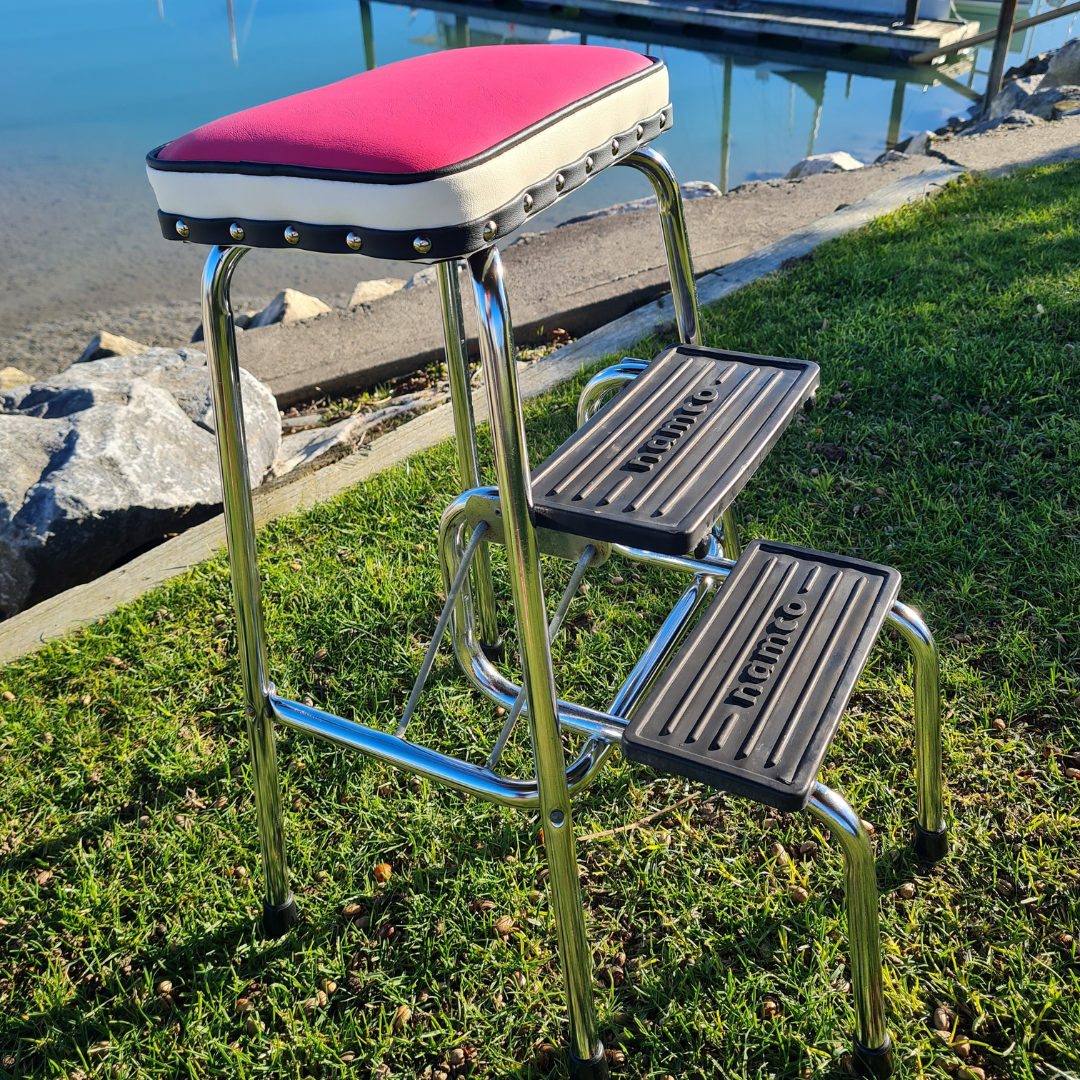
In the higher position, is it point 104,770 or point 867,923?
point 867,923

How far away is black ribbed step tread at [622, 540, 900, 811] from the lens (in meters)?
1.18

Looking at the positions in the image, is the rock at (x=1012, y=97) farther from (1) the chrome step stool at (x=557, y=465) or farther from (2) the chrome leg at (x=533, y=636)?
(2) the chrome leg at (x=533, y=636)

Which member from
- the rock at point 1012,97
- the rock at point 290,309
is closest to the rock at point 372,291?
the rock at point 290,309

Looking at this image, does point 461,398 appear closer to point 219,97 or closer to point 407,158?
point 407,158

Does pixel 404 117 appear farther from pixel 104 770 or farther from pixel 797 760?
pixel 104 770

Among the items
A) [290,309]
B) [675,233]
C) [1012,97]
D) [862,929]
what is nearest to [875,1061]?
[862,929]

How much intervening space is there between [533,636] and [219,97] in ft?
42.0

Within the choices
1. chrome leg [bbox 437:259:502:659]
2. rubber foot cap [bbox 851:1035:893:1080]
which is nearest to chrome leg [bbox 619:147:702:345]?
chrome leg [bbox 437:259:502:659]

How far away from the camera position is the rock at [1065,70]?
301 inches

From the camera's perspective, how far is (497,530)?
4.54 feet

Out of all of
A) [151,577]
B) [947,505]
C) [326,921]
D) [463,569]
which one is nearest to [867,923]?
[463,569]

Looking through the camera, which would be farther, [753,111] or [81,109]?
[81,109]

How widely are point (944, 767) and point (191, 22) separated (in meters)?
18.2

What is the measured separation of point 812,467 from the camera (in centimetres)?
265
